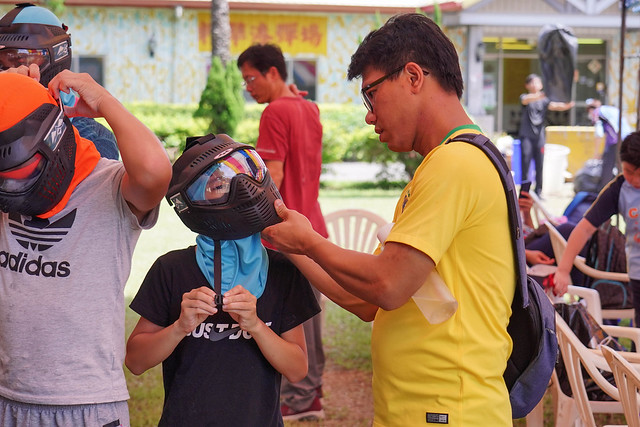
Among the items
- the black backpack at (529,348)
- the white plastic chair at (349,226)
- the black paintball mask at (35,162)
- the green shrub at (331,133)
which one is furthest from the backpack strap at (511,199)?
the green shrub at (331,133)

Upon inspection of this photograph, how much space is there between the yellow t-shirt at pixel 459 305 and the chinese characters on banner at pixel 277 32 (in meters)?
21.6

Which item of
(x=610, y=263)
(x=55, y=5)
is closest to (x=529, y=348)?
(x=610, y=263)

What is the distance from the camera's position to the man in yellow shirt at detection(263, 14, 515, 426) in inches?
81.6

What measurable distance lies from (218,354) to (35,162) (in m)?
0.74

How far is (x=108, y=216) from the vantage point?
2.38 m

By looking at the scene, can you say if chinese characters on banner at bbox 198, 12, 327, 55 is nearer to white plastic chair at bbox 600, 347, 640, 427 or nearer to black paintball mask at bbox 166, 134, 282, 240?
white plastic chair at bbox 600, 347, 640, 427

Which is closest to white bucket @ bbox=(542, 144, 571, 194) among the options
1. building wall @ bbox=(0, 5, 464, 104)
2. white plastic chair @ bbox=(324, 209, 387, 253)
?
building wall @ bbox=(0, 5, 464, 104)

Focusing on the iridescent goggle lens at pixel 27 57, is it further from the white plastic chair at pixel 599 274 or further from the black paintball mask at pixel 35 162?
the white plastic chair at pixel 599 274

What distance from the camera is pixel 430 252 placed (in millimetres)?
2049

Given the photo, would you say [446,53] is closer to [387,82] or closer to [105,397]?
[387,82]

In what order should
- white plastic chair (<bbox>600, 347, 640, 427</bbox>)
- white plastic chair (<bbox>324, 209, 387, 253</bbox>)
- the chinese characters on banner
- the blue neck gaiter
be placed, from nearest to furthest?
the blue neck gaiter → white plastic chair (<bbox>600, 347, 640, 427</bbox>) → white plastic chair (<bbox>324, 209, 387, 253</bbox>) → the chinese characters on banner

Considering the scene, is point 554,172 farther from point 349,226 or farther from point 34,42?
point 34,42

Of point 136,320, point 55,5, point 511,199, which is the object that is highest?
point 55,5

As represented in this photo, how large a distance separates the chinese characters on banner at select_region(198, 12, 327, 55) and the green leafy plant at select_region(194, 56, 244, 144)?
663 cm
